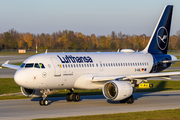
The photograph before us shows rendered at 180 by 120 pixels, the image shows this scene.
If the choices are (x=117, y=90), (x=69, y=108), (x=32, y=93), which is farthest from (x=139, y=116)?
(x=32, y=93)

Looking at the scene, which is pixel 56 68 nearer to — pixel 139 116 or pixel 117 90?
pixel 117 90

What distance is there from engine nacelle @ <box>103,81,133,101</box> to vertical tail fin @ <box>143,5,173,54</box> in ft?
36.3

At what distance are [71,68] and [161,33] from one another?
14609mm

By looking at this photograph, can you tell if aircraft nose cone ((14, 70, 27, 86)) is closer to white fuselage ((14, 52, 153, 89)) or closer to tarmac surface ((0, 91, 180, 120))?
white fuselage ((14, 52, 153, 89))

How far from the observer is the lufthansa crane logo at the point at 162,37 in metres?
37.1

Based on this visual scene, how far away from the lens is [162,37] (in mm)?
37375

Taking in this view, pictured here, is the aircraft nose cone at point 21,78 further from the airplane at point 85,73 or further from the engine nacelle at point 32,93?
the engine nacelle at point 32,93

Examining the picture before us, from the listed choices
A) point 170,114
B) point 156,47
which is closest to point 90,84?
point 170,114

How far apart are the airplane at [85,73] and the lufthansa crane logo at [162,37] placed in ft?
11.7

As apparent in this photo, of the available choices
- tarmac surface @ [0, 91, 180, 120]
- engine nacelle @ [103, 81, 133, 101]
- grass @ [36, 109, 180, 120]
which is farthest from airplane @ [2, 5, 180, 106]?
grass @ [36, 109, 180, 120]

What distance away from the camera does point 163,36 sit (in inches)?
1475

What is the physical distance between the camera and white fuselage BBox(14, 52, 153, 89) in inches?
1000

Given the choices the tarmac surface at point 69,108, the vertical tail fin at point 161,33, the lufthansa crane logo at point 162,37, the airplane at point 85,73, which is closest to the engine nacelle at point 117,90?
the airplane at point 85,73

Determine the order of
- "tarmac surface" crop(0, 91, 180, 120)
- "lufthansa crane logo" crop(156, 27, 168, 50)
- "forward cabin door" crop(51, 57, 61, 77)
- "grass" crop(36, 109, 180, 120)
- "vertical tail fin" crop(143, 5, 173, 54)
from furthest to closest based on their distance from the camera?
"lufthansa crane logo" crop(156, 27, 168, 50)
"vertical tail fin" crop(143, 5, 173, 54)
"forward cabin door" crop(51, 57, 61, 77)
"tarmac surface" crop(0, 91, 180, 120)
"grass" crop(36, 109, 180, 120)
